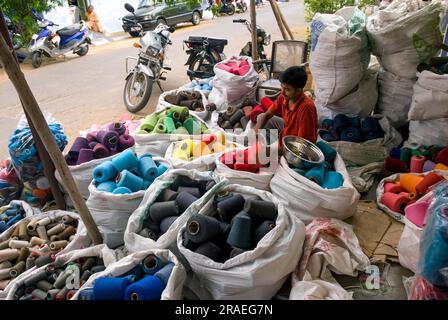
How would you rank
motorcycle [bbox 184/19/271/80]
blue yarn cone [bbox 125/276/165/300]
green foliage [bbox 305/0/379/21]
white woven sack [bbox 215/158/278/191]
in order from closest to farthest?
blue yarn cone [bbox 125/276/165/300]
white woven sack [bbox 215/158/278/191]
motorcycle [bbox 184/19/271/80]
green foliage [bbox 305/0/379/21]

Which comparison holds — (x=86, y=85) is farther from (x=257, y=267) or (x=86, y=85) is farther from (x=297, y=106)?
(x=257, y=267)

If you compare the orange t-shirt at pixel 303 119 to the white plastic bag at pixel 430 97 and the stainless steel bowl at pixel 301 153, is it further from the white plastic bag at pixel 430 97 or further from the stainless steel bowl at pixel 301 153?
the white plastic bag at pixel 430 97

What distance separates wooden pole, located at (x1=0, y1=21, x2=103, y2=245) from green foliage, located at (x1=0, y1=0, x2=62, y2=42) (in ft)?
27.2

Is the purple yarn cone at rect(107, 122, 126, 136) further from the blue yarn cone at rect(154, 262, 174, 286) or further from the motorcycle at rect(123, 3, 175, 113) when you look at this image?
the motorcycle at rect(123, 3, 175, 113)

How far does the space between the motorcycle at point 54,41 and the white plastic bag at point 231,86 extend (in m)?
6.69

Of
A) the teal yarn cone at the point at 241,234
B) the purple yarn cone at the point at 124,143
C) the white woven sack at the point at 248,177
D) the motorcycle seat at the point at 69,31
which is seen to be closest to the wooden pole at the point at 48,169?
the purple yarn cone at the point at 124,143

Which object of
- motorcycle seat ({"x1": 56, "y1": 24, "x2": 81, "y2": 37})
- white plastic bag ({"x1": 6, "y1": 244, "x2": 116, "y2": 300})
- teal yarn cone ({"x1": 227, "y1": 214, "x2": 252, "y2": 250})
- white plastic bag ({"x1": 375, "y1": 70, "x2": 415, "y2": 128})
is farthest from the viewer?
motorcycle seat ({"x1": 56, "y1": 24, "x2": 81, "y2": 37})

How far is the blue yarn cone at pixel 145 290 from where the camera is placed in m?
1.78

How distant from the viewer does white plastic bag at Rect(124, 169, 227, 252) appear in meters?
2.16

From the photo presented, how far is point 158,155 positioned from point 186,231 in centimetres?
139

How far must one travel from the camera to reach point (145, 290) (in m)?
1.78

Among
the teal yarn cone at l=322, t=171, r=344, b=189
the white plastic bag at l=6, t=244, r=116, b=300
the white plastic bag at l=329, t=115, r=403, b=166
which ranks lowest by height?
the white plastic bag at l=329, t=115, r=403, b=166

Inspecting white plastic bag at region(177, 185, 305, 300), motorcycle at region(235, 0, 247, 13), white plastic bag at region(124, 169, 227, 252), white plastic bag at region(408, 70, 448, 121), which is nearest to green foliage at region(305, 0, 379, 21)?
white plastic bag at region(408, 70, 448, 121)

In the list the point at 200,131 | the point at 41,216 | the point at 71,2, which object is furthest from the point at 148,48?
the point at 71,2
